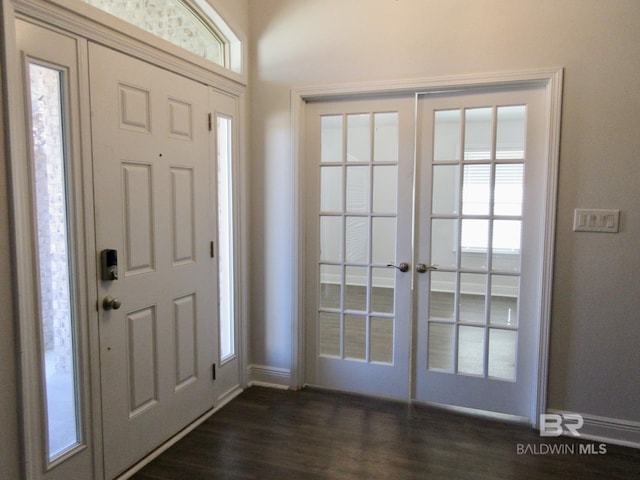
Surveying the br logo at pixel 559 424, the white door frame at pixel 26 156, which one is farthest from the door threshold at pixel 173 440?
the br logo at pixel 559 424

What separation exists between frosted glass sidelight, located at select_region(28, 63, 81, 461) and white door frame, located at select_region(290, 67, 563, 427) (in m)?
1.53

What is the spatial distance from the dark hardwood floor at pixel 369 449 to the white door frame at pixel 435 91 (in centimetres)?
33

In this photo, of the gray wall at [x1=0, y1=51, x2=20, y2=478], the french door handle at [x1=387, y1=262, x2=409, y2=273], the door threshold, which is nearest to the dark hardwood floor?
the door threshold

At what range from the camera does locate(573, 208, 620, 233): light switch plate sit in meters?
2.45

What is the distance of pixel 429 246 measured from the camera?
287 centimetres

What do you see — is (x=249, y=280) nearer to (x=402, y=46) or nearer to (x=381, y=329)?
(x=381, y=329)

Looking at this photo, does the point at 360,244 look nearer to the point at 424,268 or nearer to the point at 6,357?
the point at 424,268

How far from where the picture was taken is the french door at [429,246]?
268 cm

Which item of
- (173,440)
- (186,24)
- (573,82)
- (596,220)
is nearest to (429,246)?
(596,220)

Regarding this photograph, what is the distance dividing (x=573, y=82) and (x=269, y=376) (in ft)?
9.06

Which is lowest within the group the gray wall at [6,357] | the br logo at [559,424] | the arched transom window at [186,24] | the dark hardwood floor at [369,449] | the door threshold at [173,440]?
the dark hardwood floor at [369,449]

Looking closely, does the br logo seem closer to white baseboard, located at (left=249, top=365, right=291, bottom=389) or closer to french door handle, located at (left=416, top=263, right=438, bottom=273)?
french door handle, located at (left=416, top=263, right=438, bottom=273)

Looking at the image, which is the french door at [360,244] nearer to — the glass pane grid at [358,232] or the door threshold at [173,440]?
the glass pane grid at [358,232]

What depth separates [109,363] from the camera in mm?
2074
